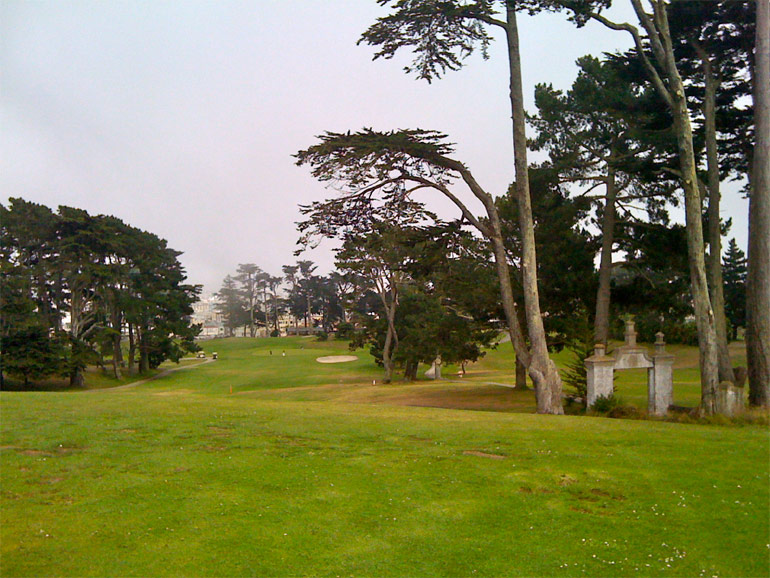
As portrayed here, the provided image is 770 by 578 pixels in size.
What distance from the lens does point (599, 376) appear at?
2023 cm

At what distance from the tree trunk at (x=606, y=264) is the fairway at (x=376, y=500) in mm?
14898

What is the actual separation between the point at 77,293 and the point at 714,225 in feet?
163

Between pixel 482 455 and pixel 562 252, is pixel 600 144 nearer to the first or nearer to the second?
pixel 562 252

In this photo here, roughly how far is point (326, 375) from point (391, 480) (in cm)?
5002

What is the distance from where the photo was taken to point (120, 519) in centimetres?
669

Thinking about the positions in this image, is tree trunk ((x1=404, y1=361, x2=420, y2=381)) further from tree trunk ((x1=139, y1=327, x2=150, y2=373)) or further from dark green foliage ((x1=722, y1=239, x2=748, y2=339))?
tree trunk ((x1=139, y1=327, x2=150, y2=373))

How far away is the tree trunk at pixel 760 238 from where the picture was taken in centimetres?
1673

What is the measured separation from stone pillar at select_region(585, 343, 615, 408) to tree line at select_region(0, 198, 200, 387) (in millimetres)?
39281

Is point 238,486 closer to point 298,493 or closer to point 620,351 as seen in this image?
point 298,493

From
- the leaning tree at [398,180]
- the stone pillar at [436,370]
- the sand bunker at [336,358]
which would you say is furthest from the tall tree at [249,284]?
the leaning tree at [398,180]

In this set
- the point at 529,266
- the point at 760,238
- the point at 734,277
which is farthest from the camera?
the point at 734,277

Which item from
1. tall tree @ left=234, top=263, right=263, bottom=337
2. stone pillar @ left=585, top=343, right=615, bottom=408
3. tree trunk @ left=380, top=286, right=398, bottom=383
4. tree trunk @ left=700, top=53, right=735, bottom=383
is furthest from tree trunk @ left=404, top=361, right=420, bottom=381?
tall tree @ left=234, top=263, right=263, bottom=337

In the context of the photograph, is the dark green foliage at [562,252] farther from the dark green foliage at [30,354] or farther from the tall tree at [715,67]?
the dark green foliage at [30,354]

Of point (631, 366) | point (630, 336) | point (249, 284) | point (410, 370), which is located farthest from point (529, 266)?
point (249, 284)
